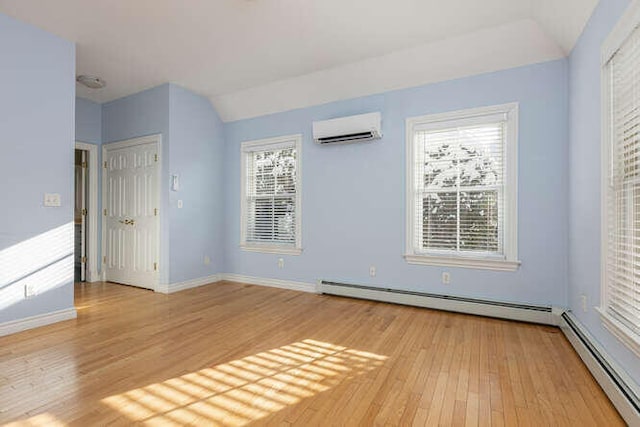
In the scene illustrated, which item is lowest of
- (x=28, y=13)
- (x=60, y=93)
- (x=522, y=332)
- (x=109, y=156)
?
(x=522, y=332)

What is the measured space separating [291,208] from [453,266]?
7.51 feet

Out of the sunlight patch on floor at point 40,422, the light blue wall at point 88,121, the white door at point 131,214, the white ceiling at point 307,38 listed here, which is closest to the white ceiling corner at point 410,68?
the white ceiling at point 307,38

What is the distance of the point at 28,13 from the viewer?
2.75 meters

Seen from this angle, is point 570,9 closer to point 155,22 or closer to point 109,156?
point 155,22

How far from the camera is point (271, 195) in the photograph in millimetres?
4723

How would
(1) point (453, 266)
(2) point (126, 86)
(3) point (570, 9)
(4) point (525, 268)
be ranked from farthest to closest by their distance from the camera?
(2) point (126, 86) < (1) point (453, 266) < (4) point (525, 268) < (3) point (570, 9)

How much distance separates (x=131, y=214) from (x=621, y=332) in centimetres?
537

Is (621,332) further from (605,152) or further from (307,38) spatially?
(307,38)

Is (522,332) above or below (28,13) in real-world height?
below

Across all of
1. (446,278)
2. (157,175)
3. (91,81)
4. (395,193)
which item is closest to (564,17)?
(395,193)

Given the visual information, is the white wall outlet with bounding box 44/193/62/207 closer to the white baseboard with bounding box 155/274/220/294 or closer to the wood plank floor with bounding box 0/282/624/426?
the wood plank floor with bounding box 0/282/624/426

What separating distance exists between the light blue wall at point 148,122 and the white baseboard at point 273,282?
1.01 m

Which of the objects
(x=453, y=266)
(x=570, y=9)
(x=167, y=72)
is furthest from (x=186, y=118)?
(x=570, y=9)

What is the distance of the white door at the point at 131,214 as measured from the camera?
14.4 feet
